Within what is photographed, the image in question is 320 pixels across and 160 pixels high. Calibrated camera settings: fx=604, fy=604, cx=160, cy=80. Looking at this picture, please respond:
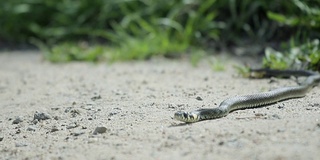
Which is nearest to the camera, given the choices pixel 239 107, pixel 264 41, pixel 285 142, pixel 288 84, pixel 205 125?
pixel 285 142

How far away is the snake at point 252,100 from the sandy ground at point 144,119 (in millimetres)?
65

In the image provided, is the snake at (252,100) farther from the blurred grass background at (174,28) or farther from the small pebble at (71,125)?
the blurred grass background at (174,28)

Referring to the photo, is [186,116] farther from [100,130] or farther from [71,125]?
[71,125]

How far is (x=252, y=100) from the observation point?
464cm

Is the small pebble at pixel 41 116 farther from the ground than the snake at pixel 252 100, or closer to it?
closer to it

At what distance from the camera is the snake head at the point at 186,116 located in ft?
13.4

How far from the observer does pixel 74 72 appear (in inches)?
290

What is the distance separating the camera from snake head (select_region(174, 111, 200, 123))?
4.09 meters

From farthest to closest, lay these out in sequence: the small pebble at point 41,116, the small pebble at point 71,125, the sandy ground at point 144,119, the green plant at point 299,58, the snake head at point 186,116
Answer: the green plant at point 299,58, the small pebble at point 41,116, the small pebble at point 71,125, the snake head at point 186,116, the sandy ground at point 144,119

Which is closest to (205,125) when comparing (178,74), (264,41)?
(178,74)

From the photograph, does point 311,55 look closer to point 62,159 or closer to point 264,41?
point 264,41

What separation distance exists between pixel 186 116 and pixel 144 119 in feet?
1.41

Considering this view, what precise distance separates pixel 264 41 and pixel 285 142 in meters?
4.46

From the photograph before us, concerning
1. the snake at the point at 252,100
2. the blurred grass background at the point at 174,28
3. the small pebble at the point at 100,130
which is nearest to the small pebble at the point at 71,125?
the small pebble at the point at 100,130
